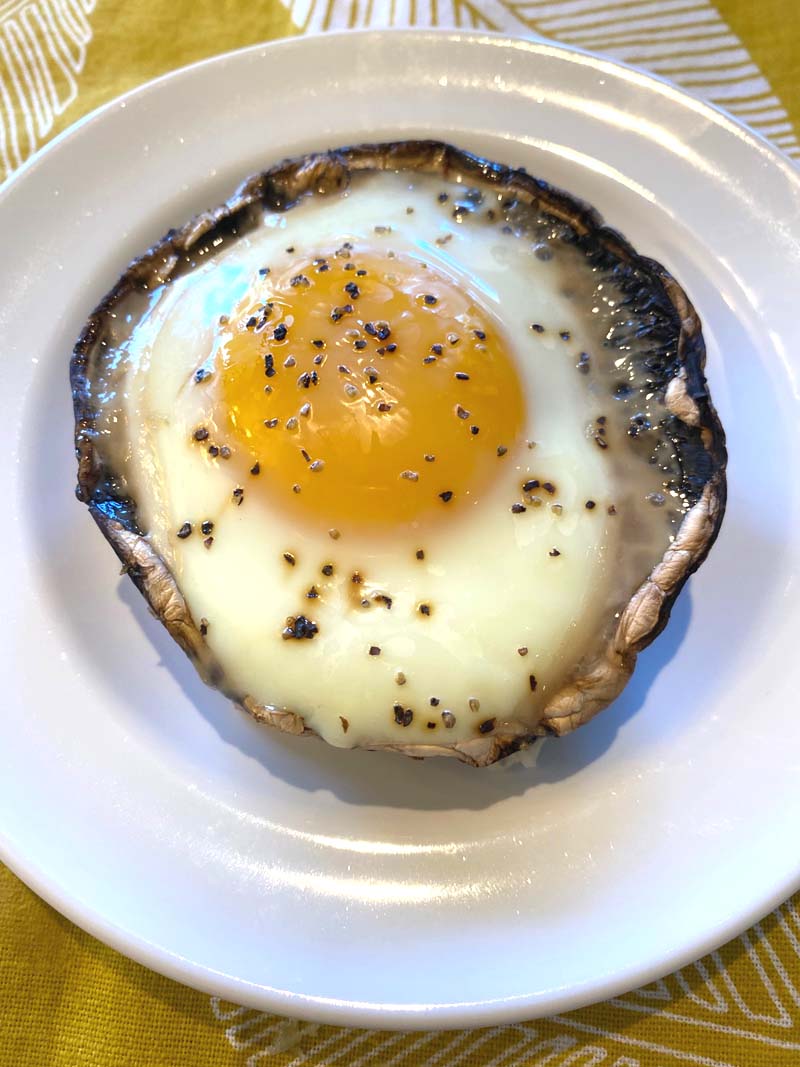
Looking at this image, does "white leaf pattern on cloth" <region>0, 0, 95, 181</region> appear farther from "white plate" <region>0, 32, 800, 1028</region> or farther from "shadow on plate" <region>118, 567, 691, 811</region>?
"shadow on plate" <region>118, 567, 691, 811</region>

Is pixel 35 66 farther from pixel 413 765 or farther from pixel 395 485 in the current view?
pixel 413 765

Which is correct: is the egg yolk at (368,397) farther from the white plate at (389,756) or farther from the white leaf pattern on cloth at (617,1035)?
the white leaf pattern on cloth at (617,1035)

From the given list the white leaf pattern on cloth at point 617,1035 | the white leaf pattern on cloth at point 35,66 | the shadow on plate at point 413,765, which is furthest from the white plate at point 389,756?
the white leaf pattern on cloth at point 35,66

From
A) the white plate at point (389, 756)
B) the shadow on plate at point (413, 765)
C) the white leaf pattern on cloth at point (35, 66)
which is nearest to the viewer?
the white plate at point (389, 756)

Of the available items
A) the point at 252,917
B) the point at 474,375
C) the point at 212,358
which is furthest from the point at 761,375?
the point at 252,917

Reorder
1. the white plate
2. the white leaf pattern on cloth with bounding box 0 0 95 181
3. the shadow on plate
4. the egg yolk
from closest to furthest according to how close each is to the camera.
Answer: the white plate
the egg yolk
the shadow on plate
the white leaf pattern on cloth with bounding box 0 0 95 181

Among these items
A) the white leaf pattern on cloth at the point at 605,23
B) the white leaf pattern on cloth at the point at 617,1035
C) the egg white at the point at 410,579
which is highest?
the white leaf pattern on cloth at the point at 605,23

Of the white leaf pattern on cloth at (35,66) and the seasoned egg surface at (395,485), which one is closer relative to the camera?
the seasoned egg surface at (395,485)

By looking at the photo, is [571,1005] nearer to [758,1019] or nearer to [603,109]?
[758,1019]

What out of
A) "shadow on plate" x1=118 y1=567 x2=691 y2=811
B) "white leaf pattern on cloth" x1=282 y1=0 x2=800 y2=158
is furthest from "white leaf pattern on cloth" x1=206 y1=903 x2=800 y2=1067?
"white leaf pattern on cloth" x1=282 y1=0 x2=800 y2=158
